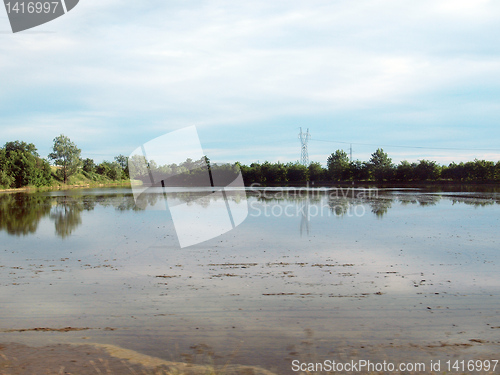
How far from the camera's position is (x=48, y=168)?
71000mm

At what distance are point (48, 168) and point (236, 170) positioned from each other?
130 feet

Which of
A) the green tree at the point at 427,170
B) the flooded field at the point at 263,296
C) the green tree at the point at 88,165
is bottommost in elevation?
the flooded field at the point at 263,296

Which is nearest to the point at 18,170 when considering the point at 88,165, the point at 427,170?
the point at 88,165

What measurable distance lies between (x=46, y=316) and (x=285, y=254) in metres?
5.68

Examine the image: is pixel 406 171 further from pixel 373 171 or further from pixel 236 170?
pixel 236 170

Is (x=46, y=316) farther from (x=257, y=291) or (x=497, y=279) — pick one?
(x=497, y=279)

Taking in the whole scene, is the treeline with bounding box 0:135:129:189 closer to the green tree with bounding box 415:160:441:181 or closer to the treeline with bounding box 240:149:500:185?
the treeline with bounding box 240:149:500:185

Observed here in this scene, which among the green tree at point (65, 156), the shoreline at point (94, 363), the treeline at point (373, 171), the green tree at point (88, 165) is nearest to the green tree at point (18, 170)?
the green tree at point (65, 156)

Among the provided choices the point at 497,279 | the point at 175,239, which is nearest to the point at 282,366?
the point at 497,279

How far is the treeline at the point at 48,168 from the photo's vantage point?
58.4 meters

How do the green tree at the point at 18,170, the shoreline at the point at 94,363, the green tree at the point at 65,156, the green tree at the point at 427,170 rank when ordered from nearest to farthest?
the shoreline at the point at 94,363 → the green tree at the point at 18,170 → the green tree at the point at 427,170 → the green tree at the point at 65,156

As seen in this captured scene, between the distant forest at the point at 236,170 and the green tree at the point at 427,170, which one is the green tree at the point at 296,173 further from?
the green tree at the point at 427,170

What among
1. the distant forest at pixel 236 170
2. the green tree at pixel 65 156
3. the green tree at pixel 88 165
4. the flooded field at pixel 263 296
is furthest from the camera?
the green tree at pixel 88 165

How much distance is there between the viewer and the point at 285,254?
9711 mm
